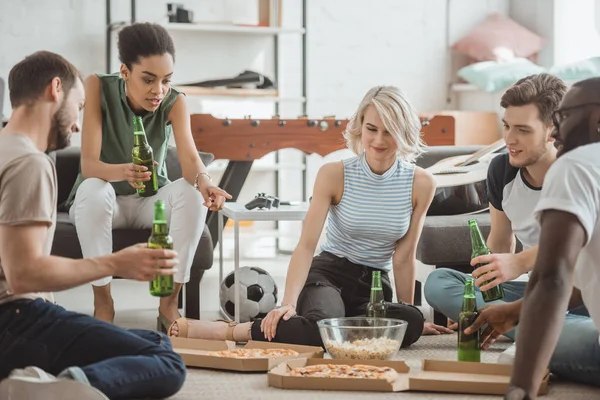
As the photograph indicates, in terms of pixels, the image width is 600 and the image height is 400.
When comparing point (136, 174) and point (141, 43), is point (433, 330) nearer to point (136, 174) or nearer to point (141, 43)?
point (136, 174)

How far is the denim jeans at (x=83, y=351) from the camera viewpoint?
6.60ft

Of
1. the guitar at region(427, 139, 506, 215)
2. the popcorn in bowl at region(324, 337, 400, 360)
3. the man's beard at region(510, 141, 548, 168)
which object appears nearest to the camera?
the popcorn in bowl at region(324, 337, 400, 360)

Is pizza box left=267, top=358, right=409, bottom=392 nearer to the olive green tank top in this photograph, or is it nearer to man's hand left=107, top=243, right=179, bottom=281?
man's hand left=107, top=243, right=179, bottom=281

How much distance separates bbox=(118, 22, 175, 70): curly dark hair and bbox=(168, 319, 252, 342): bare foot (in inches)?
34.3

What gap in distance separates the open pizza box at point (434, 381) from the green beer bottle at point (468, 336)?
0.17m

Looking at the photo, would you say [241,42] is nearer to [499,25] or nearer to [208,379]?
[499,25]

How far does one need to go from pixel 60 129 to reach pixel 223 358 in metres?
0.84

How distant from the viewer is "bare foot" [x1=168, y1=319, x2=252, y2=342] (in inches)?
116

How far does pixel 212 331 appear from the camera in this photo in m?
2.97

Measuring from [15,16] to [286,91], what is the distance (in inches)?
70.3

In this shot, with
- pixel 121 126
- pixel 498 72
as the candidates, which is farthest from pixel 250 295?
pixel 498 72

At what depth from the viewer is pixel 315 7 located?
21.1ft

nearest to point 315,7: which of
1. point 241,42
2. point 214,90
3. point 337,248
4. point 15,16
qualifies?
point 241,42

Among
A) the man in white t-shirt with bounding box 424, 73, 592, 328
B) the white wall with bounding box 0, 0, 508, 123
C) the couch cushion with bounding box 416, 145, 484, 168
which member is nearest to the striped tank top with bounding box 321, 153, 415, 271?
the man in white t-shirt with bounding box 424, 73, 592, 328
